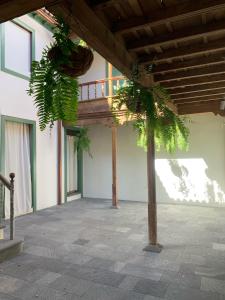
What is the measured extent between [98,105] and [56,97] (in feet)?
15.7

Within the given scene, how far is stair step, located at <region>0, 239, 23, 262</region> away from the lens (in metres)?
3.33

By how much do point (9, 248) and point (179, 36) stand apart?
3.25 m

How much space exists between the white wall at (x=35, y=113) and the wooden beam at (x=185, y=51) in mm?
3287

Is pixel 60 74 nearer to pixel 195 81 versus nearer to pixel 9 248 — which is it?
pixel 195 81

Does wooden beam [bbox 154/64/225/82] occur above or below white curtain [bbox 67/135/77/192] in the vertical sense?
above

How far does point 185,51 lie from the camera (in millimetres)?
2584

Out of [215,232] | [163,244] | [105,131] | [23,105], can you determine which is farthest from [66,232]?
[105,131]

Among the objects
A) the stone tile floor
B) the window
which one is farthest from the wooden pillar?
the window

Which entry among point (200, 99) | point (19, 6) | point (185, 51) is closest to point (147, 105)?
point (185, 51)

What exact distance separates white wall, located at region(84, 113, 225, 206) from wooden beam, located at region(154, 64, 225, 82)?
381 centimetres

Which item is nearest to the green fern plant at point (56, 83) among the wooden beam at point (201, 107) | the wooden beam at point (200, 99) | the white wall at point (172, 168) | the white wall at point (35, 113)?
the wooden beam at point (200, 99)

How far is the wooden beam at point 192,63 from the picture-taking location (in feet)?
9.18

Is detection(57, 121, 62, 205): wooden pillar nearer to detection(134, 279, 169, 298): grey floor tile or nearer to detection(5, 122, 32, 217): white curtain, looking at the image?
detection(5, 122, 32, 217): white curtain

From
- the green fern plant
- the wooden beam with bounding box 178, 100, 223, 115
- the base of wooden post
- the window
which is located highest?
the window
